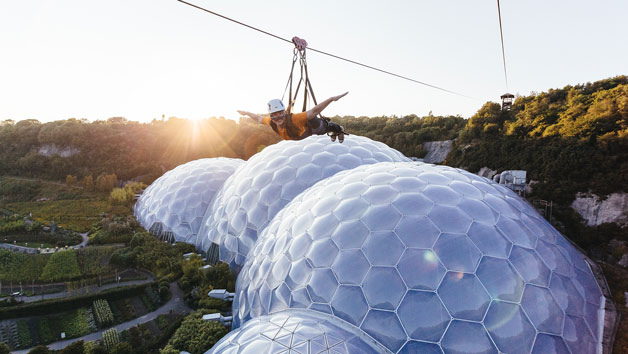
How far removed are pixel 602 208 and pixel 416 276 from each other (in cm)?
1822

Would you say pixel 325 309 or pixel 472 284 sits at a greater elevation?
pixel 472 284

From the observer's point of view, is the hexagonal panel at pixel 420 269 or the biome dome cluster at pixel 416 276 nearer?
the biome dome cluster at pixel 416 276

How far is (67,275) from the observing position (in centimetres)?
1554

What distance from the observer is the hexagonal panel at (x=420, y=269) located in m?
6.06

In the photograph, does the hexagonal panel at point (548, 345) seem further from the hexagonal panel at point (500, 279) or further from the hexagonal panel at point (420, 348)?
the hexagonal panel at point (420, 348)

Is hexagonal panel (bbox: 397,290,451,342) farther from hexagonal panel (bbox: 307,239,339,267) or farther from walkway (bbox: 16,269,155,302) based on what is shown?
walkway (bbox: 16,269,155,302)

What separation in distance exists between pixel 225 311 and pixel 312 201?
5.69 meters

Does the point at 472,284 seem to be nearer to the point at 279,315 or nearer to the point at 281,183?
the point at 279,315

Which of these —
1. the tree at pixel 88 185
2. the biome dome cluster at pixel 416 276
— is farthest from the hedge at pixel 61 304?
the tree at pixel 88 185

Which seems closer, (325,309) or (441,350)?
(441,350)

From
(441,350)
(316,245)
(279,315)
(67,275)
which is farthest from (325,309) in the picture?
(67,275)

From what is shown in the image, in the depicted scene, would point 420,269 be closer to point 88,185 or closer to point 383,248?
point 383,248

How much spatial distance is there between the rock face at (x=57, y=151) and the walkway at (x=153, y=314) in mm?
41792

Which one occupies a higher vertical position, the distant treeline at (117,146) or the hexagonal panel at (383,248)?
the hexagonal panel at (383,248)
